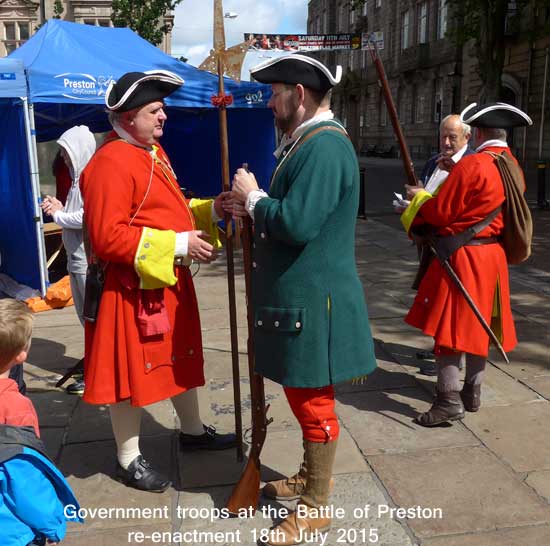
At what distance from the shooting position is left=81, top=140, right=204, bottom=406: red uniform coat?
2.66 m

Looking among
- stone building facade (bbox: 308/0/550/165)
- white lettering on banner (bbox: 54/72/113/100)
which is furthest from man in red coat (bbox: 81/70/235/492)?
stone building facade (bbox: 308/0/550/165)

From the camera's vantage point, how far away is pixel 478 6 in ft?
62.7

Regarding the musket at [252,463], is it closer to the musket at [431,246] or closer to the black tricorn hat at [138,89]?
the black tricorn hat at [138,89]

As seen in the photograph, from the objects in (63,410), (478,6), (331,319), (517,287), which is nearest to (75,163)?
(63,410)

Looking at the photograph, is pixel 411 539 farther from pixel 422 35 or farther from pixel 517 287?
pixel 422 35

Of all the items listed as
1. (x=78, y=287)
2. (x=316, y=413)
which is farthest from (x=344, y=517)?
(x=78, y=287)

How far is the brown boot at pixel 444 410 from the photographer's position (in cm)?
364

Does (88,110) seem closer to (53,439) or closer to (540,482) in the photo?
(53,439)

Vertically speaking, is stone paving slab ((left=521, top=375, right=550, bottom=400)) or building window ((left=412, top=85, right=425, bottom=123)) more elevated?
building window ((left=412, top=85, right=425, bottom=123))

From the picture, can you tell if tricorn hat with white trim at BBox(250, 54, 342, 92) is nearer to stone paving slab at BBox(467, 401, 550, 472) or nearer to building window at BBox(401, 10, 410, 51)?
stone paving slab at BBox(467, 401, 550, 472)

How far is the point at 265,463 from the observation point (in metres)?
3.28

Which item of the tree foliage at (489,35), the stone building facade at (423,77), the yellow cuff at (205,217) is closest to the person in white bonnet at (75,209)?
the yellow cuff at (205,217)

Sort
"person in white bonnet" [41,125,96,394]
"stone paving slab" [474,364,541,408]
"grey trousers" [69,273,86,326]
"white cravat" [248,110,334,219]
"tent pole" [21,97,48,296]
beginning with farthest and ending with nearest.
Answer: "tent pole" [21,97,48,296] → "grey trousers" [69,273,86,326] → "person in white bonnet" [41,125,96,394] → "stone paving slab" [474,364,541,408] → "white cravat" [248,110,334,219]

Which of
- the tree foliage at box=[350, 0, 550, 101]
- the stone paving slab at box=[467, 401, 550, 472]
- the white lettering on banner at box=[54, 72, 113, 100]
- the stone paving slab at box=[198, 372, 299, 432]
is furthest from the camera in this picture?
the tree foliage at box=[350, 0, 550, 101]
